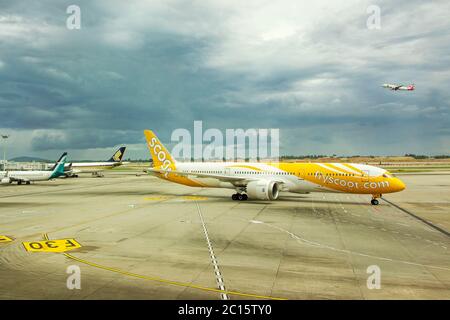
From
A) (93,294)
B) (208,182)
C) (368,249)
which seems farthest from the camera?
(208,182)

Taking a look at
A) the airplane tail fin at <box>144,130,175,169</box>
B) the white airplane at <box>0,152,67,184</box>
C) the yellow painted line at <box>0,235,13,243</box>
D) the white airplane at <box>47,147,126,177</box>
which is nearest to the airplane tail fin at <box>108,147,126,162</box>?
the white airplane at <box>47,147,126,177</box>

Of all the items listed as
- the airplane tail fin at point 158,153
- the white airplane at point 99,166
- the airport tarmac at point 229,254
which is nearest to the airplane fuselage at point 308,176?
the airplane tail fin at point 158,153

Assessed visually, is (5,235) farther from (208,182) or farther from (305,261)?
(208,182)

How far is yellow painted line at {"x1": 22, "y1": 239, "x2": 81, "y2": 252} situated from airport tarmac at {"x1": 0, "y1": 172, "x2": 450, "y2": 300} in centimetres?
44

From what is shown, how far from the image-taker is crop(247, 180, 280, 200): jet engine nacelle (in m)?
37.9

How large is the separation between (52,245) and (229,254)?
1000cm

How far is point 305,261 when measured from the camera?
651 inches

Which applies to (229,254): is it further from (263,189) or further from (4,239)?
(263,189)

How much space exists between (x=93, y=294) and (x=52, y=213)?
22.8 m

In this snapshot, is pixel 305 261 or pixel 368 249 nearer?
pixel 305 261

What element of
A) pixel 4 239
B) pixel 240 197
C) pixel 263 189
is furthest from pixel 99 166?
pixel 4 239

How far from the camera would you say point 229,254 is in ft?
58.6
